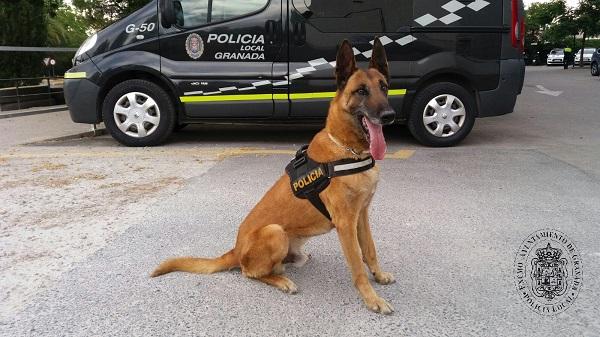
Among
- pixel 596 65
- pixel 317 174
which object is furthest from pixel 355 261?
pixel 596 65

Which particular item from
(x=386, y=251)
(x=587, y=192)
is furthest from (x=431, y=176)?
(x=386, y=251)

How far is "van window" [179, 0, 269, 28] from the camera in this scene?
6590 millimetres

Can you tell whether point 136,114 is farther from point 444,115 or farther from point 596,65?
point 596,65

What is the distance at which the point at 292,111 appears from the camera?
681 cm

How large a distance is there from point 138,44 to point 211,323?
16.9 feet

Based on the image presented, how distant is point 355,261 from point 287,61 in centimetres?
444

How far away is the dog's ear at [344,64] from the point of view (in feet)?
8.74

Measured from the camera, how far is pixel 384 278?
9.64ft

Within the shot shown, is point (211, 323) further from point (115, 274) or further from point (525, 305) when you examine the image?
point (525, 305)

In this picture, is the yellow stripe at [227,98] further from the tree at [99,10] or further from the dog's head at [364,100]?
the tree at [99,10]

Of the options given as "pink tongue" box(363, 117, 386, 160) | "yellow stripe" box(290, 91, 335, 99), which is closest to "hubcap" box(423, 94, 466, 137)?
"yellow stripe" box(290, 91, 335, 99)

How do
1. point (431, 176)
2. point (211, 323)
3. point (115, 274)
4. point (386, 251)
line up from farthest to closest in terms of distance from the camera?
point (431, 176) → point (386, 251) → point (115, 274) → point (211, 323)

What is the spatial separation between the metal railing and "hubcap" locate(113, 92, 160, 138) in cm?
582

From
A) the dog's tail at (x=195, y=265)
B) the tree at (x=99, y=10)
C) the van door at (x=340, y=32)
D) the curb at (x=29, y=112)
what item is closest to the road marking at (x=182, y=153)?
the van door at (x=340, y=32)
